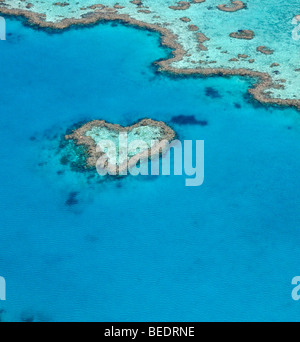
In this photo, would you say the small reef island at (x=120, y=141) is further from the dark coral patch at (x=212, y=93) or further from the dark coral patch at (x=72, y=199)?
the dark coral patch at (x=212, y=93)

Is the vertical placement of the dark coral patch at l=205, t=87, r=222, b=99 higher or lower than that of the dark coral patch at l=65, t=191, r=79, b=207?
higher

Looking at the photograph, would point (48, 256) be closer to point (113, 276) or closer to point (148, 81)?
point (113, 276)

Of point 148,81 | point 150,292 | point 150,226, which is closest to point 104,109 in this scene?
point 148,81

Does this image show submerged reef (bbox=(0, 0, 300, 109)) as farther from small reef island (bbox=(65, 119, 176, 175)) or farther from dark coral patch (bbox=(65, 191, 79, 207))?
dark coral patch (bbox=(65, 191, 79, 207))

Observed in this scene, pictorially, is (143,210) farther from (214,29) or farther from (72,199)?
(214,29)

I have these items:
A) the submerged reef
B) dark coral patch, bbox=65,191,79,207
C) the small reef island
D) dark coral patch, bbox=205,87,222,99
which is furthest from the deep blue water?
the submerged reef

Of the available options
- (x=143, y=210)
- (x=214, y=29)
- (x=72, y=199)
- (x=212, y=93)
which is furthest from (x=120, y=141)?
(x=214, y=29)
